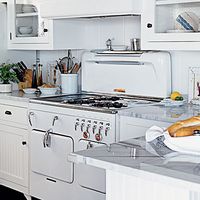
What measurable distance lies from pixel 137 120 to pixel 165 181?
1420mm

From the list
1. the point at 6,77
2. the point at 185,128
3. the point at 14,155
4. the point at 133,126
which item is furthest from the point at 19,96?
the point at 185,128

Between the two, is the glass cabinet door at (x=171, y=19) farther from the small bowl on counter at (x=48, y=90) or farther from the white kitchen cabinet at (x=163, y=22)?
the small bowl on counter at (x=48, y=90)

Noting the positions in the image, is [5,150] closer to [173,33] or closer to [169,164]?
[173,33]

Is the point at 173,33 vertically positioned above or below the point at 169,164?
above

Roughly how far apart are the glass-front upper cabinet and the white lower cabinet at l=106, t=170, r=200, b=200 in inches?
94.3

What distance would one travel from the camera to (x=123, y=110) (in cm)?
300

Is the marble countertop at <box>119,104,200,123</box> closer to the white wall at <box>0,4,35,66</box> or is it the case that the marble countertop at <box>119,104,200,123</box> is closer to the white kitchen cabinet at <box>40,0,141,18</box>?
the white kitchen cabinet at <box>40,0,141,18</box>

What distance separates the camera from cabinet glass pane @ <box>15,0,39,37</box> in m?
4.12

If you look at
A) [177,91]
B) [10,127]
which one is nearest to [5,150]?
[10,127]

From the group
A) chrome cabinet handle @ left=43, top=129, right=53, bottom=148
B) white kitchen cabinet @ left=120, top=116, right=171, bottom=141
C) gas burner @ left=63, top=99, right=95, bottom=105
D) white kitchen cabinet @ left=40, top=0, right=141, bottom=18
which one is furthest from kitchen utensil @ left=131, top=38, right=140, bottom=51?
chrome cabinet handle @ left=43, top=129, right=53, bottom=148

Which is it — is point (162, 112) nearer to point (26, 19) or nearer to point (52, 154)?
point (52, 154)

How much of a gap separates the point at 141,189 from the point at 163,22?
1.73 meters

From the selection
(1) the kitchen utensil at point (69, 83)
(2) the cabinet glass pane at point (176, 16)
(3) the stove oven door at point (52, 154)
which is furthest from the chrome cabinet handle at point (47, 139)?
(2) the cabinet glass pane at point (176, 16)

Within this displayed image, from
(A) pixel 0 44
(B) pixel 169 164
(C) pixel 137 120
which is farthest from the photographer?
(A) pixel 0 44
